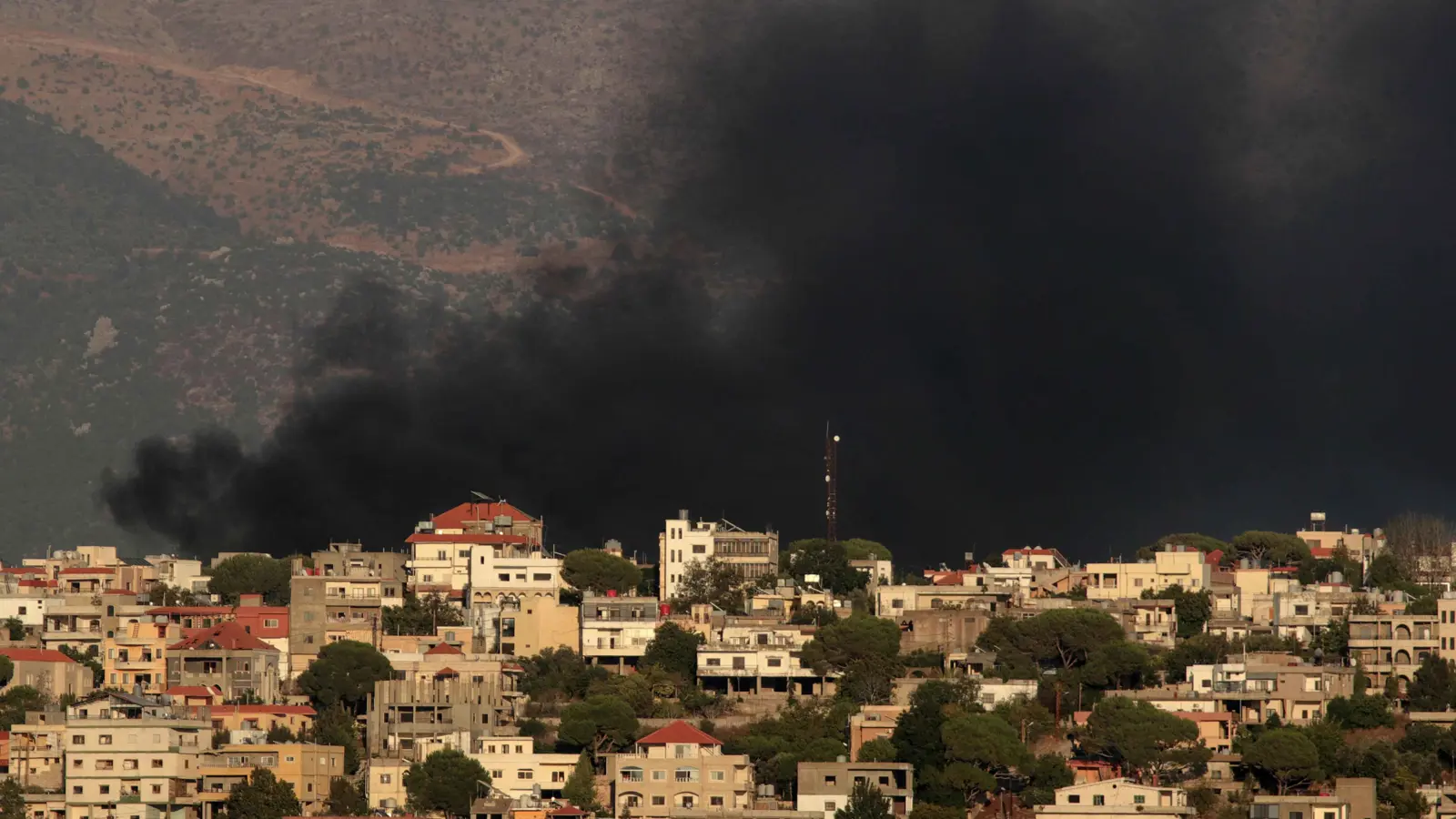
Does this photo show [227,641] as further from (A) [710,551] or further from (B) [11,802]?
(A) [710,551]

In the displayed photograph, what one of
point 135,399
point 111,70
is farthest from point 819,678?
point 111,70

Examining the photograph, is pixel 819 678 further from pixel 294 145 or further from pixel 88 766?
pixel 294 145

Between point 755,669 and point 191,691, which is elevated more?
point 755,669

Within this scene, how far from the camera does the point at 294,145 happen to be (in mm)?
153625

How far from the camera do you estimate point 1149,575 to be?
348ft

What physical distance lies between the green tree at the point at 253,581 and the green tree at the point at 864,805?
1146 inches

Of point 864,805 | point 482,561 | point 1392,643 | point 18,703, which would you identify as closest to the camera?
point 864,805

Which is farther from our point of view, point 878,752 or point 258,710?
point 258,710

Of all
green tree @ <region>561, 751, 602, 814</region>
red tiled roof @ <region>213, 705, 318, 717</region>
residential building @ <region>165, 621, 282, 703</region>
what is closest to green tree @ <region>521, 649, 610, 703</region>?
residential building @ <region>165, 621, 282, 703</region>

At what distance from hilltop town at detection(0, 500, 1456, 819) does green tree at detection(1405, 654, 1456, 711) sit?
0.33 ft

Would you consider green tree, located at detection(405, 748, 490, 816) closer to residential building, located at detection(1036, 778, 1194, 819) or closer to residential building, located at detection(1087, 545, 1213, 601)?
residential building, located at detection(1036, 778, 1194, 819)

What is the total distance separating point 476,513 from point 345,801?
3448cm

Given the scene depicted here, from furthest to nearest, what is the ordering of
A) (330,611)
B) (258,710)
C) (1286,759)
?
(330,611)
(258,710)
(1286,759)

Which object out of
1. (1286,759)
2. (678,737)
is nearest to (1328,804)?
(1286,759)
